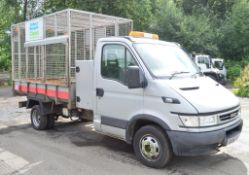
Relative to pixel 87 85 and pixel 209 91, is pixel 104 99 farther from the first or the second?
pixel 209 91

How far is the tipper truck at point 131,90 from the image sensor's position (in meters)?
5.28

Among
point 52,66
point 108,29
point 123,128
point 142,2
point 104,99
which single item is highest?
point 142,2

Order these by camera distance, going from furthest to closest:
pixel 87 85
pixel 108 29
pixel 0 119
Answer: pixel 0 119 < pixel 108 29 < pixel 87 85

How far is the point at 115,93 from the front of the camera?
20.5ft

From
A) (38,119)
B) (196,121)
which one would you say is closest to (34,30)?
(38,119)

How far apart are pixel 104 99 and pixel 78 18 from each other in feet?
8.82

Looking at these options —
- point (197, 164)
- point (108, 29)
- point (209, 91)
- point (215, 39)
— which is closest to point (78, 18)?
point (108, 29)

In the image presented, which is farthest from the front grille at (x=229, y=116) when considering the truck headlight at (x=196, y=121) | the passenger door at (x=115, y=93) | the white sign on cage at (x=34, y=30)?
the white sign on cage at (x=34, y=30)

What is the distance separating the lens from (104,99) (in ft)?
21.3

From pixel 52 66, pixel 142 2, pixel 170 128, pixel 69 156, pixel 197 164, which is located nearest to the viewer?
pixel 170 128

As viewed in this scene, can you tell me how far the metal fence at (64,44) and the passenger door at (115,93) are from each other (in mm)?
1277

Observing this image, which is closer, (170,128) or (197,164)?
(170,128)

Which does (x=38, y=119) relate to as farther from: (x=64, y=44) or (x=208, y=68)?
(x=208, y=68)

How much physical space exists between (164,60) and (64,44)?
261 centimetres
